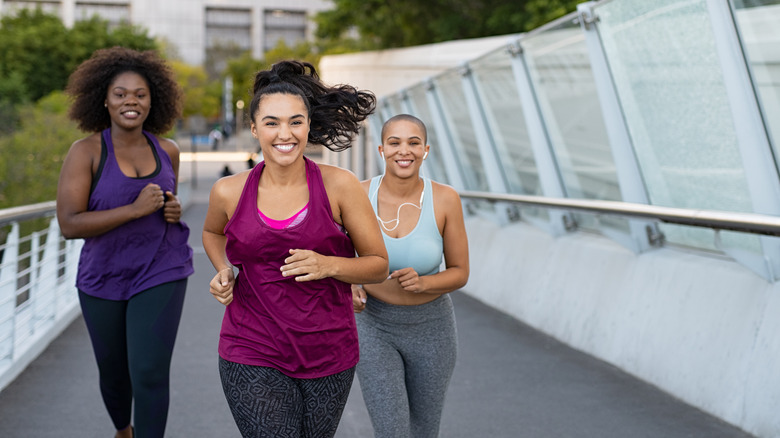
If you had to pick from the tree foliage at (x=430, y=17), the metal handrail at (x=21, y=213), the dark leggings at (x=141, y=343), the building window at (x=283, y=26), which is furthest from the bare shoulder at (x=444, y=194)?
the building window at (x=283, y=26)

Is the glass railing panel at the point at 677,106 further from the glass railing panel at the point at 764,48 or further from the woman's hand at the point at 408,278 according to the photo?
the woman's hand at the point at 408,278

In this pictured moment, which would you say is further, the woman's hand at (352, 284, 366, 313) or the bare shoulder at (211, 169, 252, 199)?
the woman's hand at (352, 284, 366, 313)

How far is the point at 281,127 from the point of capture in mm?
3344

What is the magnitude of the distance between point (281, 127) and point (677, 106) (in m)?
4.37

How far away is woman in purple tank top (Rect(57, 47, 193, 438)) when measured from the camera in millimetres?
4574

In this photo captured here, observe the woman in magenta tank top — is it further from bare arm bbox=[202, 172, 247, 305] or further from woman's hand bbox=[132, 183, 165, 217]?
woman's hand bbox=[132, 183, 165, 217]

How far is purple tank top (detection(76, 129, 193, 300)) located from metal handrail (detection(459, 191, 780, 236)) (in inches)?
109

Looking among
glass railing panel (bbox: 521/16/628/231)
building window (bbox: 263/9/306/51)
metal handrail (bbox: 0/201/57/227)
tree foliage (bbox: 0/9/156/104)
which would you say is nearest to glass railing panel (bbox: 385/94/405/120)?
glass railing panel (bbox: 521/16/628/231)

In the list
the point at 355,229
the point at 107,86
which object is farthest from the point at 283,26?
the point at 355,229

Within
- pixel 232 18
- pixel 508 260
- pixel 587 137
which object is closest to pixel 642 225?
pixel 587 137

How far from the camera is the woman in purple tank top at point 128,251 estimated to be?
457 centimetres

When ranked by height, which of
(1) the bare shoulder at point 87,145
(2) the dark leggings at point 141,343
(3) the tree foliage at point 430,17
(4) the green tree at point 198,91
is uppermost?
(4) the green tree at point 198,91

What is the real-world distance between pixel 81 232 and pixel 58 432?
1547 millimetres

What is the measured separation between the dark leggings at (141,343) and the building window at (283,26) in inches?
5015
